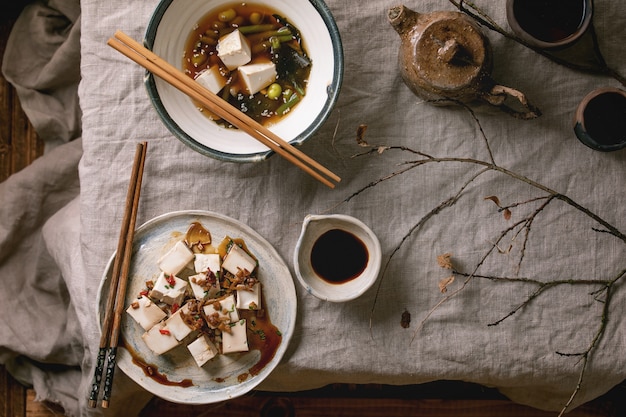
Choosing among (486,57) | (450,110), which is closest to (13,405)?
(450,110)

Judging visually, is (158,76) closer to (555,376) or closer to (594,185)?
(594,185)

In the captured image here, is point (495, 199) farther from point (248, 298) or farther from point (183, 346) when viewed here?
point (183, 346)

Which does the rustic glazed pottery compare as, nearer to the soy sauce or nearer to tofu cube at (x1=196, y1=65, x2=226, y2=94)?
the soy sauce

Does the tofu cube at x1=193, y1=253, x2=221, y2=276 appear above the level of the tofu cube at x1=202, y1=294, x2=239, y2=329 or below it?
above

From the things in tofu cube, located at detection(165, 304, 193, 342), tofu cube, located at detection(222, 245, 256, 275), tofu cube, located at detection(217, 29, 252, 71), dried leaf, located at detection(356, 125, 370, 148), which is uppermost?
tofu cube, located at detection(217, 29, 252, 71)

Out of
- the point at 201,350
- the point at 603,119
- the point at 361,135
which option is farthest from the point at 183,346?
the point at 603,119

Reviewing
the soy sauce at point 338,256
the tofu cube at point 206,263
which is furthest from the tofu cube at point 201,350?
the soy sauce at point 338,256

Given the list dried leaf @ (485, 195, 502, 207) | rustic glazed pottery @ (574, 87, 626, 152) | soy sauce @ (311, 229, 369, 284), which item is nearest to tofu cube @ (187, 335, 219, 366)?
soy sauce @ (311, 229, 369, 284)
